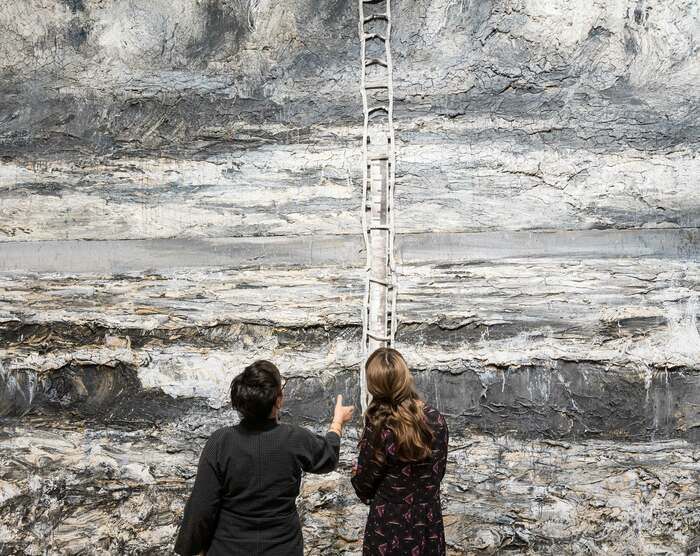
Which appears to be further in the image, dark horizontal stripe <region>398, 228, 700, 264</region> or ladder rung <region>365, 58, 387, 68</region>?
ladder rung <region>365, 58, 387, 68</region>

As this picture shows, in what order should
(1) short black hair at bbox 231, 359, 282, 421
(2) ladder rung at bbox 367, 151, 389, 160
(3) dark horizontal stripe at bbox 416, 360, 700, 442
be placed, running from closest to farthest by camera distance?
(1) short black hair at bbox 231, 359, 282, 421
(3) dark horizontal stripe at bbox 416, 360, 700, 442
(2) ladder rung at bbox 367, 151, 389, 160

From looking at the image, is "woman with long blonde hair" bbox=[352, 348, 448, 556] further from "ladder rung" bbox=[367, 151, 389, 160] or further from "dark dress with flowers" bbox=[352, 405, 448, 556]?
"ladder rung" bbox=[367, 151, 389, 160]

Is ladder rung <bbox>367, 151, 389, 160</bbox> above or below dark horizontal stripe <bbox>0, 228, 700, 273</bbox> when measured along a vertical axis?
above

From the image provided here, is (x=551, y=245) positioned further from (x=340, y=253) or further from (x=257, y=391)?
(x=257, y=391)

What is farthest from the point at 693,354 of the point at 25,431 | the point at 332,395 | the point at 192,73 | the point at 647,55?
the point at 25,431

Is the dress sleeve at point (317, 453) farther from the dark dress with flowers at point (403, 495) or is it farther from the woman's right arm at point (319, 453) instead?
the dark dress with flowers at point (403, 495)

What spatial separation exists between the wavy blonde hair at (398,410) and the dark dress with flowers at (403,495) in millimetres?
26

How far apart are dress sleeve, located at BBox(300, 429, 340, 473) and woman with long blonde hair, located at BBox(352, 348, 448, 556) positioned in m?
0.11

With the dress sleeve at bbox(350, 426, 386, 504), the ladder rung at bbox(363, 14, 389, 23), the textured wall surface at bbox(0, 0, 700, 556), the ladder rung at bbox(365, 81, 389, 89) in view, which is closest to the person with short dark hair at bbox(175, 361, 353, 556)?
the dress sleeve at bbox(350, 426, 386, 504)

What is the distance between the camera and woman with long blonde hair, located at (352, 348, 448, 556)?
1.90 metres

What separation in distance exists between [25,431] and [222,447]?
1.39 m

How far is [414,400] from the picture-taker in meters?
1.94

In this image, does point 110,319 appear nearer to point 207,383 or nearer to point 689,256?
point 207,383

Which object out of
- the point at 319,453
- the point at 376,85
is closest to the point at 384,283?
the point at 376,85
